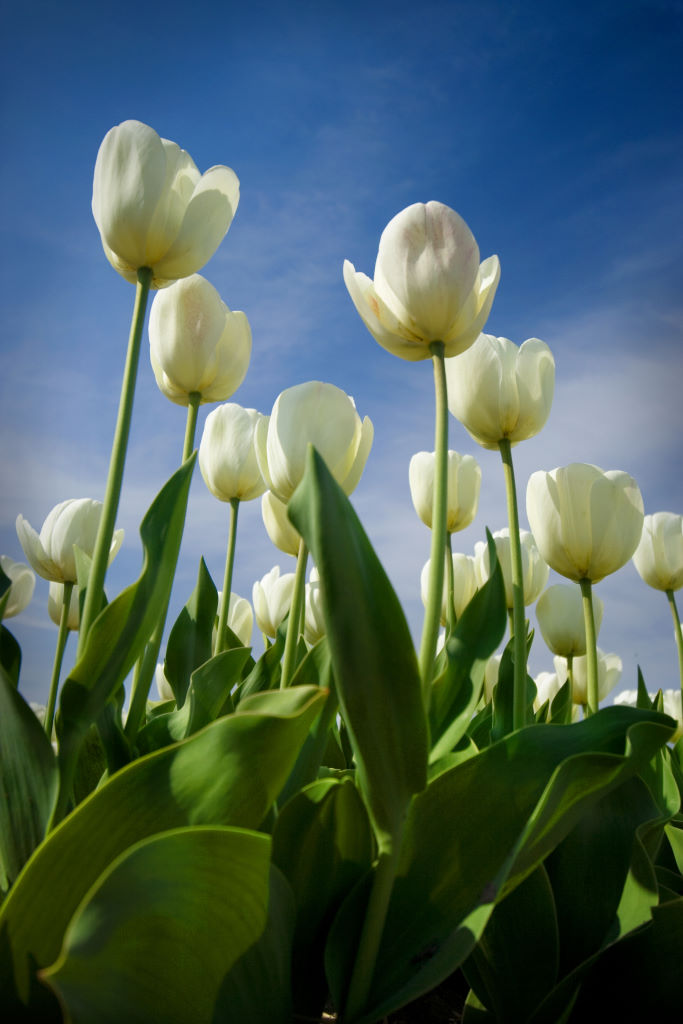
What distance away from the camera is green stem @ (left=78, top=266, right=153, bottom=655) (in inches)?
26.6

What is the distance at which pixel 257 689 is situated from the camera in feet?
3.23

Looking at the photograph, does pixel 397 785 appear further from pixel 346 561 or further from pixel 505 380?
pixel 505 380

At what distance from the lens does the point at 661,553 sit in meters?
1.74

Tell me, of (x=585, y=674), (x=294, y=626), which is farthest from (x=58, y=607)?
(x=585, y=674)

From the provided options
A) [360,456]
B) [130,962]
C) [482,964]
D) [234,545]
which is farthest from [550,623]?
Answer: [130,962]

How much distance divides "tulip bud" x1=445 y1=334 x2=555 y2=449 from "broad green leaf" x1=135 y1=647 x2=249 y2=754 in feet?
1.40

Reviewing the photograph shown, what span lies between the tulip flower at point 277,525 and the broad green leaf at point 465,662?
52 cm

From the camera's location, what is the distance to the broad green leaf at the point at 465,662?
0.75 m

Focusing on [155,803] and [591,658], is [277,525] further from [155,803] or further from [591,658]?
[155,803]

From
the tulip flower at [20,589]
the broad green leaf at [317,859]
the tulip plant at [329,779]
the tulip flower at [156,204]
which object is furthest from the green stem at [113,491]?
the tulip flower at [20,589]

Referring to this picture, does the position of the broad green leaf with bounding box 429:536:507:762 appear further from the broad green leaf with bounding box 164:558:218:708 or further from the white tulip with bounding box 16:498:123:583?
the white tulip with bounding box 16:498:123:583

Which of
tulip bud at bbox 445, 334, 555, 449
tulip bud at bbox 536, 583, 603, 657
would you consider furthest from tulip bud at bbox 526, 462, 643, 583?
tulip bud at bbox 536, 583, 603, 657

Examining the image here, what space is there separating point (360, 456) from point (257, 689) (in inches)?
13.5

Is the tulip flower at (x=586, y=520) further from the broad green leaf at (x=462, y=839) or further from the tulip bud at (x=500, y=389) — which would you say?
the broad green leaf at (x=462, y=839)
